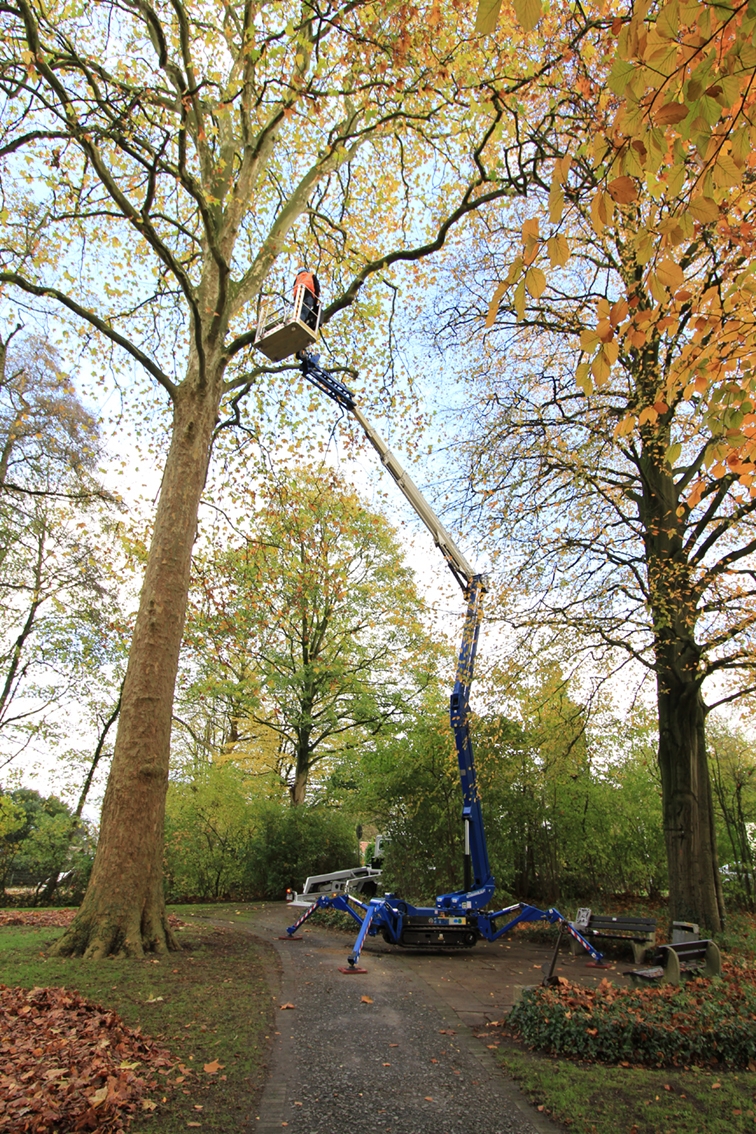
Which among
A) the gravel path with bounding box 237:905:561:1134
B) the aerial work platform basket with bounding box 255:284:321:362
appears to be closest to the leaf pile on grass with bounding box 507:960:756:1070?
the gravel path with bounding box 237:905:561:1134

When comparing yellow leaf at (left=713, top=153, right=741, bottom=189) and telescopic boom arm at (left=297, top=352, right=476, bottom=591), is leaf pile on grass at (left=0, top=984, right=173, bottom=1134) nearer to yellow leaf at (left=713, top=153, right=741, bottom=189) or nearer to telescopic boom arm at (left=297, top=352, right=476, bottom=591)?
yellow leaf at (left=713, top=153, right=741, bottom=189)

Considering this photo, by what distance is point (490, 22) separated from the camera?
152 cm

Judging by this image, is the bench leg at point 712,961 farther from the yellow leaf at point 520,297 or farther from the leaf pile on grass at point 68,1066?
the yellow leaf at point 520,297

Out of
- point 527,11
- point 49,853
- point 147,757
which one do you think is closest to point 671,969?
point 147,757

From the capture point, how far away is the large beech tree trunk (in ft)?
26.4

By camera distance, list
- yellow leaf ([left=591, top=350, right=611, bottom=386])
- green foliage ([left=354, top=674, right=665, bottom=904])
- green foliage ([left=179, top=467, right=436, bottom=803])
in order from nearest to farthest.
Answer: yellow leaf ([left=591, top=350, right=611, bottom=386])
green foliage ([left=354, top=674, right=665, bottom=904])
green foliage ([left=179, top=467, right=436, bottom=803])

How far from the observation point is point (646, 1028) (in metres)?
4.04

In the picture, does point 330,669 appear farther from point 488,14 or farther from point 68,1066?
point 488,14

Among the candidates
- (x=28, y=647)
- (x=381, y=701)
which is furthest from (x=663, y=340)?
(x=28, y=647)

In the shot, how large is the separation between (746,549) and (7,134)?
31.1 ft

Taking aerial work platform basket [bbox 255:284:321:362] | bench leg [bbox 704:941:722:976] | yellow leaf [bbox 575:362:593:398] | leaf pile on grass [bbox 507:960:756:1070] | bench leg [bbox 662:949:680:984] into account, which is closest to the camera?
yellow leaf [bbox 575:362:593:398]

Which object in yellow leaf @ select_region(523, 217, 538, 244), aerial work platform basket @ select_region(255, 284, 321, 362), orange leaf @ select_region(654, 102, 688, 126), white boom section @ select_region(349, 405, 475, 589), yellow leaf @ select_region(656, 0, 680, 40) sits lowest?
yellow leaf @ select_region(523, 217, 538, 244)

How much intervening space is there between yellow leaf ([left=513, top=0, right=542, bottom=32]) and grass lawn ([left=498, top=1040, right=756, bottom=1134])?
4240 mm

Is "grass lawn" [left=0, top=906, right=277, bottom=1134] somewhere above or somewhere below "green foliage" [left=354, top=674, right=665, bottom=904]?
below
